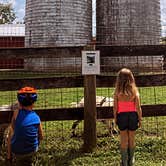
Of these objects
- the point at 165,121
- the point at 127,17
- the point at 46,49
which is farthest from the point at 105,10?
the point at 46,49

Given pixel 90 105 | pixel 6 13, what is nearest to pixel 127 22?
pixel 90 105

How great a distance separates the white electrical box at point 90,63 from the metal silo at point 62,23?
16786 millimetres

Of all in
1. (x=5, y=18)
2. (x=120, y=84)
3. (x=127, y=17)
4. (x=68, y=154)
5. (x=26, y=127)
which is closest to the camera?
(x=26, y=127)

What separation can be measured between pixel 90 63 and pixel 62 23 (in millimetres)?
17506

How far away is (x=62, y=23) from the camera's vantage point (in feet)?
77.4

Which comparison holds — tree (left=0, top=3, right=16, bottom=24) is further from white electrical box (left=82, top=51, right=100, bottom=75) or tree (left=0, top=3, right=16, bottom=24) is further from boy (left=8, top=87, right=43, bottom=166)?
boy (left=8, top=87, right=43, bottom=166)

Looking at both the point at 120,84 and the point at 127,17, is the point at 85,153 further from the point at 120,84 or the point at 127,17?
the point at 127,17

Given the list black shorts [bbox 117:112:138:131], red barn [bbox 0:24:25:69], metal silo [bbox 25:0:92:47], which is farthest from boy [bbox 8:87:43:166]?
metal silo [bbox 25:0:92:47]

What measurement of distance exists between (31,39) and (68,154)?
18629mm

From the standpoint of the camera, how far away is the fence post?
21.1ft

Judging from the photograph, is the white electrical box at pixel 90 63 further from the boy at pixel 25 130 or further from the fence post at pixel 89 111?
the boy at pixel 25 130

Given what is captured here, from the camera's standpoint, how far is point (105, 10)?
78.6 ft

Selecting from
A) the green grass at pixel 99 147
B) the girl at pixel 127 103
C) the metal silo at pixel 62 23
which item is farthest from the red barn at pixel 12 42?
the girl at pixel 127 103

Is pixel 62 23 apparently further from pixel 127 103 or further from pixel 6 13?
pixel 6 13
